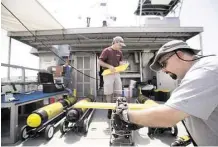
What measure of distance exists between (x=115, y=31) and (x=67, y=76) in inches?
101

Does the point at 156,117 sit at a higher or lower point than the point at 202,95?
lower

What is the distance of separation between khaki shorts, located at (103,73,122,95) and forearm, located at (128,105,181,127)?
2.24 m

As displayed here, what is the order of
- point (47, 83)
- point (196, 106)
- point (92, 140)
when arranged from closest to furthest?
point (196, 106) < point (92, 140) < point (47, 83)

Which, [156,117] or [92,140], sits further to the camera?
[92,140]

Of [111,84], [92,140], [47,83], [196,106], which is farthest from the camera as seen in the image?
[47,83]

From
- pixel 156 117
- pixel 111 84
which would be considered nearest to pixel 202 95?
pixel 156 117

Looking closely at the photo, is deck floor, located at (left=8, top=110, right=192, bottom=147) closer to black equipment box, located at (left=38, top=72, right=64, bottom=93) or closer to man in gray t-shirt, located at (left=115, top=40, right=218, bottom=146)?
man in gray t-shirt, located at (left=115, top=40, right=218, bottom=146)

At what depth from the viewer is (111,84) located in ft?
10.1

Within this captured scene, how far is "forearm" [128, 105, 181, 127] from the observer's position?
2.20ft

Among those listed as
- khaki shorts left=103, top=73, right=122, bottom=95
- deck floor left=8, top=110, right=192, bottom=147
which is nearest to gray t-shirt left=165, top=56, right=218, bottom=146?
deck floor left=8, top=110, right=192, bottom=147

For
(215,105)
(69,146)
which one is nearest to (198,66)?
(215,105)

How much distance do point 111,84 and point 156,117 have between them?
2383mm

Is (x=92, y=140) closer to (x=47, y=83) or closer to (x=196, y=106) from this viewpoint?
(x=196, y=106)

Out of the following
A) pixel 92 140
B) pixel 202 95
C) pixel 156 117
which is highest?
pixel 202 95
